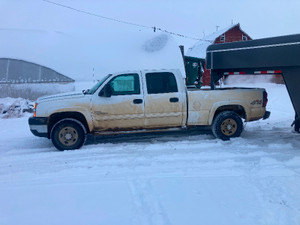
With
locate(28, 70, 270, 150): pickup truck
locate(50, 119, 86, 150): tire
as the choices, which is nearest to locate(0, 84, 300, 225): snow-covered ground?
locate(50, 119, 86, 150): tire

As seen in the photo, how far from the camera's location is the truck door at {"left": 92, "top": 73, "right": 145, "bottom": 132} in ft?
21.6

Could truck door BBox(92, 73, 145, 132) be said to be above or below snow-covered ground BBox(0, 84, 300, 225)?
above

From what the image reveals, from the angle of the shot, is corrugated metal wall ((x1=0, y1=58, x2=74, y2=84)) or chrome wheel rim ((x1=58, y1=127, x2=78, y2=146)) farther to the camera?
corrugated metal wall ((x1=0, y1=58, x2=74, y2=84))

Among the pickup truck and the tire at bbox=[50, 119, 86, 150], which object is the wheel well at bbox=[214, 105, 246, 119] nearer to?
the pickup truck

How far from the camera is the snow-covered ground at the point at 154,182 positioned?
359 centimetres

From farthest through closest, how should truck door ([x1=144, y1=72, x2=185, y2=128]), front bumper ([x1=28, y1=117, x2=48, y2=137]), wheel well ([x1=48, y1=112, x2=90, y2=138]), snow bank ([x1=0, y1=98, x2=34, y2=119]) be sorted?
snow bank ([x1=0, y1=98, x2=34, y2=119]) < truck door ([x1=144, y1=72, x2=185, y2=128]) < wheel well ([x1=48, y1=112, x2=90, y2=138]) < front bumper ([x1=28, y1=117, x2=48, y2=137])

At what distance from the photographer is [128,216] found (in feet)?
11.7

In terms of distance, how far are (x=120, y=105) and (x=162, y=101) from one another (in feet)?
3.15

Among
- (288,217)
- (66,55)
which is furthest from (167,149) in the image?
(66,55)

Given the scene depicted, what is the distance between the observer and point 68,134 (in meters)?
6.48

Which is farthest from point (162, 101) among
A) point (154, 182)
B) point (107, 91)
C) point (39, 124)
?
point (39, 124)

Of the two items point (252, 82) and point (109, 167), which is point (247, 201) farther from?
point (252, 82)

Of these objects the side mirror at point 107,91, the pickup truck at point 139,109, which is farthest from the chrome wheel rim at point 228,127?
the side mirror at point 107,91

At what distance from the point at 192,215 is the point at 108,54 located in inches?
805
